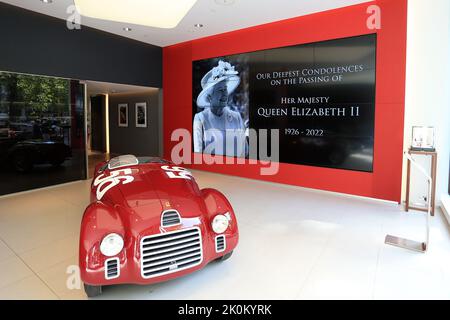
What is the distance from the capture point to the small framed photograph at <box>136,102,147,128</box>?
27.0 ft

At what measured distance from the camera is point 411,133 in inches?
166

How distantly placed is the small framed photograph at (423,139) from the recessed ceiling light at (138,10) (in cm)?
402

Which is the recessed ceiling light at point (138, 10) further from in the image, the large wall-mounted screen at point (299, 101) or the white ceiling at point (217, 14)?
the large wall-mounted screen at point (299, 101)

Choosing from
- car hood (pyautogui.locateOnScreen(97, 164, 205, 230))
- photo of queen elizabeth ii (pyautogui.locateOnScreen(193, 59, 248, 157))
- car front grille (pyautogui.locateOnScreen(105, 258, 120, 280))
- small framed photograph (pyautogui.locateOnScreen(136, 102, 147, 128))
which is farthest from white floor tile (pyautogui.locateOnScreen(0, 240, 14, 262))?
small framed photograph (pyautogui.locateOnScreen(136, 102, 147, 128))

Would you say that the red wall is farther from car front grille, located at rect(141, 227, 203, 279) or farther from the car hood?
car front grille, located at rect(141, 227, 203, 279)

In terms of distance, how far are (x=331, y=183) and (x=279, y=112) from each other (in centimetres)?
171

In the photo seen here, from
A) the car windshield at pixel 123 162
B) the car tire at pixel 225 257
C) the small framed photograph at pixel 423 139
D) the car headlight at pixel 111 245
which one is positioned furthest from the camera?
the small framed photograph at pixel 423 139

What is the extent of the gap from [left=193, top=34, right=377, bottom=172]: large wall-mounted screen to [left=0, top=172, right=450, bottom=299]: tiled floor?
1.20m

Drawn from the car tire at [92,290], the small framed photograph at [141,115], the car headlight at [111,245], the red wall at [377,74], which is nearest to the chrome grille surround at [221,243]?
the car headlight at [111,245]

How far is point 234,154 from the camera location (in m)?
6.25

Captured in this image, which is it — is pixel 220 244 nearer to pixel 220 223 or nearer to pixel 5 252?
pixel 220 223

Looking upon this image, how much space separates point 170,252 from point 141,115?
703 centimetres

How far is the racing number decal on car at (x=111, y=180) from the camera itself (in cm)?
249
